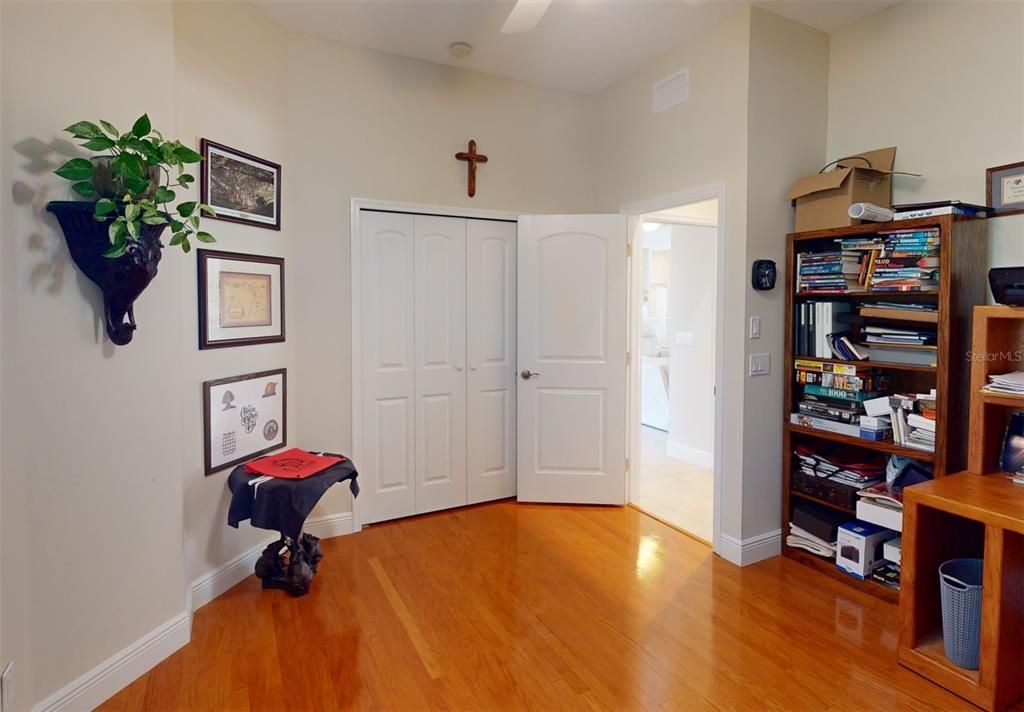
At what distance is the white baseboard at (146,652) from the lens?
182 centimetres

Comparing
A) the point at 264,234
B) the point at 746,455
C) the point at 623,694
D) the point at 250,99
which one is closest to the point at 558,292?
the point at 746,455

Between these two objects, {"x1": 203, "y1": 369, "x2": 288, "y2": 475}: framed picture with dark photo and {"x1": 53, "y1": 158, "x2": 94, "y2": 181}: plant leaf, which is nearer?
{"x1": 53, "y1": 158, "x2": 94, "y2": 181}: plant leaf

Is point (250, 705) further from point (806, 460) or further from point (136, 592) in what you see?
point (806, 460)

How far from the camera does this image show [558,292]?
12.1ft

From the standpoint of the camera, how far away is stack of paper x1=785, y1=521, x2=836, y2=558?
2.82 meters

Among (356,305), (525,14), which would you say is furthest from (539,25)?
(356,305)

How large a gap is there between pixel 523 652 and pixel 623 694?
42cm

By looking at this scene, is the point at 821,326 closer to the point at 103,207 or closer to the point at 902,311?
Answer: the point at 902,311

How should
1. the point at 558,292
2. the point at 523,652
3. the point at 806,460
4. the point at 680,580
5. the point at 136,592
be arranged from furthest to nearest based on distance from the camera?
1. the point at 558,292
2. the point at 806,460
3. the point at 680,580
4. the point at 523,652
5. the point at 136,592

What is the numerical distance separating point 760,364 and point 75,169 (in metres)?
2.94

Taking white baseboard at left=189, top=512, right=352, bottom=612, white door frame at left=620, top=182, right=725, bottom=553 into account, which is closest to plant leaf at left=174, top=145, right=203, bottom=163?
white baseboard at left=189, top=512, right=352, bottom=612

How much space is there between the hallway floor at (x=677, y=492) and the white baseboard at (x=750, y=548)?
21 cm

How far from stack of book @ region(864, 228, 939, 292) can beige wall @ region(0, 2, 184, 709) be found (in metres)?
3.00

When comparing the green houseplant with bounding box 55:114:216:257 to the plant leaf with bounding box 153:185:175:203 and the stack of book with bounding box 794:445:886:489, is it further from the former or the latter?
the stack of book with bounding box 794:445:886:489
